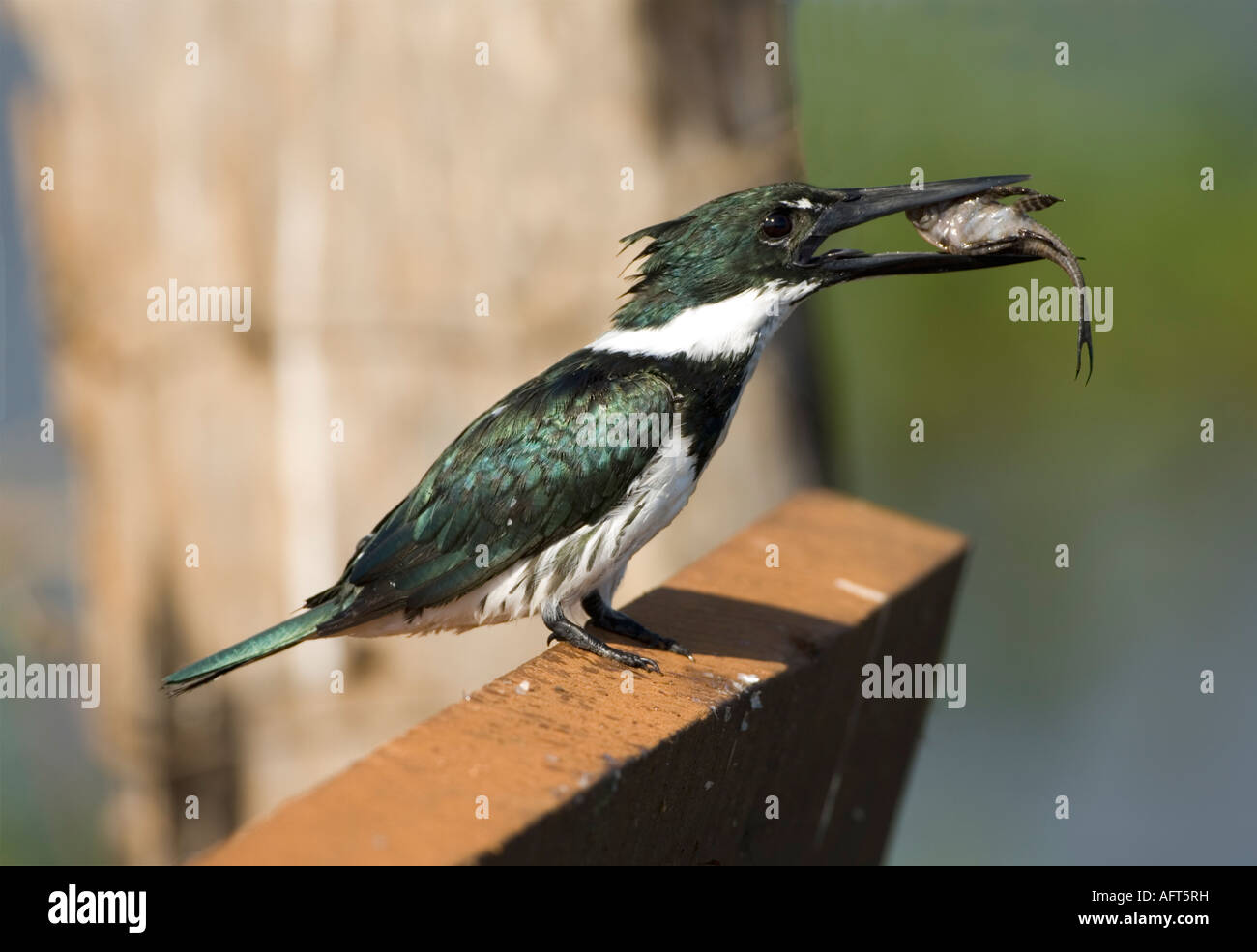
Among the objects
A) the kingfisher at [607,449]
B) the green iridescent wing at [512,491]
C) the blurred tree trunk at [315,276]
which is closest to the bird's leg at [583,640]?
the kingfisher at [607,449]

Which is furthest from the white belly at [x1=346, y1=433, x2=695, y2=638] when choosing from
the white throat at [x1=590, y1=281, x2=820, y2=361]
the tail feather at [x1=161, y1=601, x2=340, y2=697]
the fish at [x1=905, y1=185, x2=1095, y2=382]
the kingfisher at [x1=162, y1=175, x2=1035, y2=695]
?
the fish at [x1=905, y1=185, x2=1095, y2=382]

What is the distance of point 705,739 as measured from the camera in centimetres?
274

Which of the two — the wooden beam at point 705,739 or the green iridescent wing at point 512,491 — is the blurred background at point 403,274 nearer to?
the wooden beam at point 705,739

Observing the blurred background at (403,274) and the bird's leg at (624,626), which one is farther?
the blurred background at (403,274)

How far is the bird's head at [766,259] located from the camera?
3.46 m

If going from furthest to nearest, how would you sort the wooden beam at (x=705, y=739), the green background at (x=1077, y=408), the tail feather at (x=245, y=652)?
the green background at (x=1077, y=408), the tail feather at (x=245, y=652), the wooden beam at (x=705, y=739)

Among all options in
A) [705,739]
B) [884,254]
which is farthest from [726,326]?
[705,739]

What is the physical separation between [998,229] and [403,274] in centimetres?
285

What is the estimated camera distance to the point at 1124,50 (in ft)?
28.7

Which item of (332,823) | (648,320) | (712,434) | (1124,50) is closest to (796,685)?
(712,434)

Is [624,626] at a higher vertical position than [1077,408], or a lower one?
lower

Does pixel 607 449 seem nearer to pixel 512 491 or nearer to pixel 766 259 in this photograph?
pixel 512 491

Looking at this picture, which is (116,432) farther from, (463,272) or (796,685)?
(796,685)

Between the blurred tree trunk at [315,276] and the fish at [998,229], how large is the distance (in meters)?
2.04
